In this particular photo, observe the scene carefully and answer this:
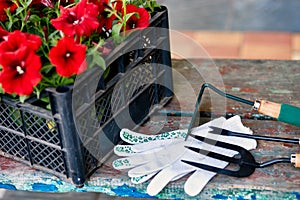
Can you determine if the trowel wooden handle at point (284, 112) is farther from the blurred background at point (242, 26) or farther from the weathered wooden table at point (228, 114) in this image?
the blurred background at point (242, 26)

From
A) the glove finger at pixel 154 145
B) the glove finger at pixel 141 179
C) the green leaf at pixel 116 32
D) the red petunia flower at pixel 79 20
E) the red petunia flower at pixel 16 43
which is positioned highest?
the red petunia flower at pixel 79 20

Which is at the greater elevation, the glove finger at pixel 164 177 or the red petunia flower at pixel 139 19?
the red petunia flower at pixel 139 19

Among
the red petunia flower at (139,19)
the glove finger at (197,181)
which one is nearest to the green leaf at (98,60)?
the red petunia flower at (139,19)

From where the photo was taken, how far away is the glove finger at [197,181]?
2.97 feet

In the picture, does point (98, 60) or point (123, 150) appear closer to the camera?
point (98, 60)

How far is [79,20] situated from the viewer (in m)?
0.89

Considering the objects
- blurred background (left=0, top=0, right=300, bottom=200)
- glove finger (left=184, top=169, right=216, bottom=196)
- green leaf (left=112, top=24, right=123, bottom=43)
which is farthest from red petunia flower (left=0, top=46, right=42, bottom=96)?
blurred background (left=0, top=0, right=300, bottom=200)

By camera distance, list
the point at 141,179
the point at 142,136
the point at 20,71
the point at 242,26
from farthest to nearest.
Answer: the point at 242,26 < the point at 142,136 < the point at 141,179 < the point at 20,71

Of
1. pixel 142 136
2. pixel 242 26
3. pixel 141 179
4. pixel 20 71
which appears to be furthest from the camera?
pixel 242 26

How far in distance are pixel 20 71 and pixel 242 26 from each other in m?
2.27

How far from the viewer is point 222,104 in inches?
45.8

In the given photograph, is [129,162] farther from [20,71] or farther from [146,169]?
[20,71]

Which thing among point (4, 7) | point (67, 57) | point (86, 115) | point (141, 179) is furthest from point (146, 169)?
point (4, 7)

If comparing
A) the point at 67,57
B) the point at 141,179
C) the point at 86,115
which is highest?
the point at 67,57
